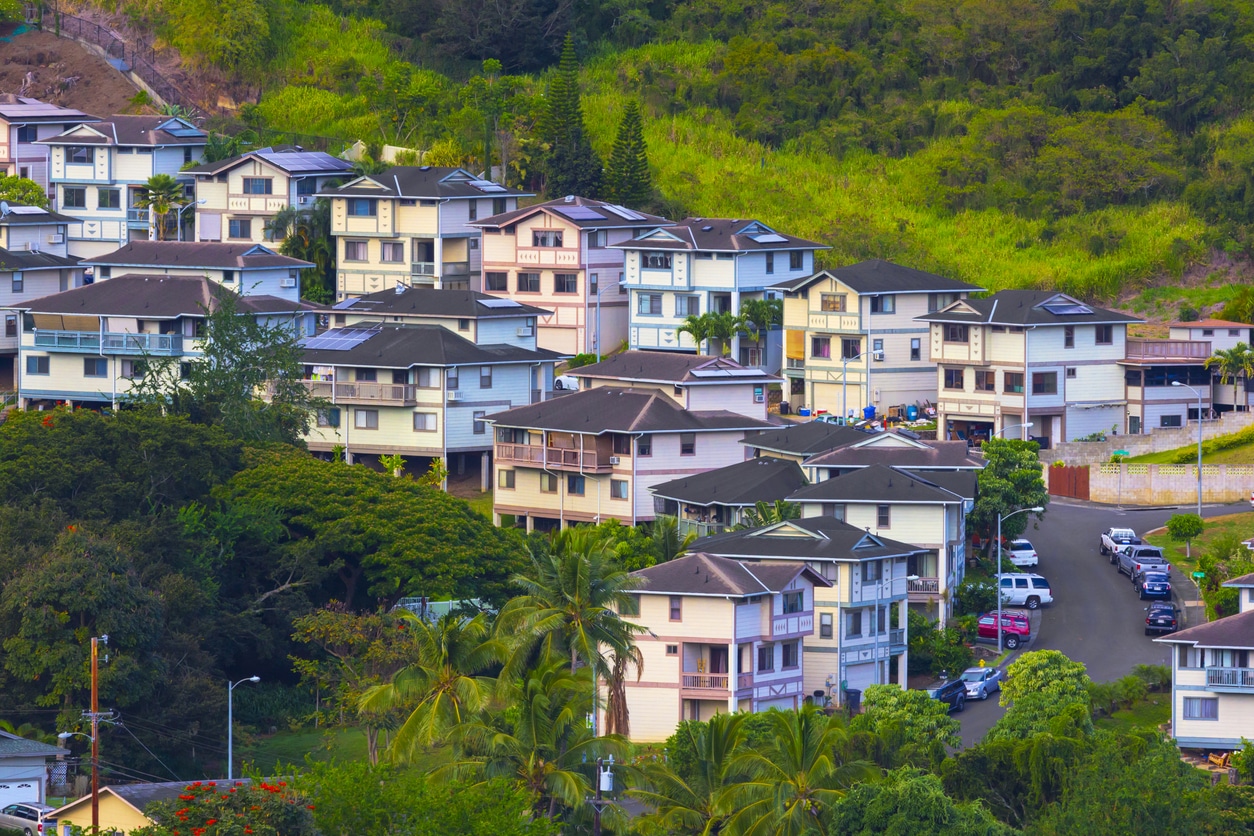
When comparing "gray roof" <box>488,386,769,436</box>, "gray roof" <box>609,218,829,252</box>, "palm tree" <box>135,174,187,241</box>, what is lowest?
"gray roof" <box>488,386,769,436</box>

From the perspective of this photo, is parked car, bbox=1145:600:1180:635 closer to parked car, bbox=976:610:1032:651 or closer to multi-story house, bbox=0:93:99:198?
parked car, bbox=976:610:1032:651

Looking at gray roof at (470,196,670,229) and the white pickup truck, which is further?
gray roof at (470,196,670,229)

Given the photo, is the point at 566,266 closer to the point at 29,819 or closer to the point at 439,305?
the point at 439,305

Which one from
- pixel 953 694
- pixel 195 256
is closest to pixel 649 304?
pixel 195 256

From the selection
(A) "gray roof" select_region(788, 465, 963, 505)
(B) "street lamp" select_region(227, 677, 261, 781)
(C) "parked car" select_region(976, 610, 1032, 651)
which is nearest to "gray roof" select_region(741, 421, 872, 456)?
(A) "gray roof" select_region(788, 465, 963, 505)

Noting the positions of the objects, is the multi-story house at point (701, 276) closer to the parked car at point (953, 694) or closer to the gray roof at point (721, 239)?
the gray roof at point (721, 239)

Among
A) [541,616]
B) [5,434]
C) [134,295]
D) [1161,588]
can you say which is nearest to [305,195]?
[134,295]
